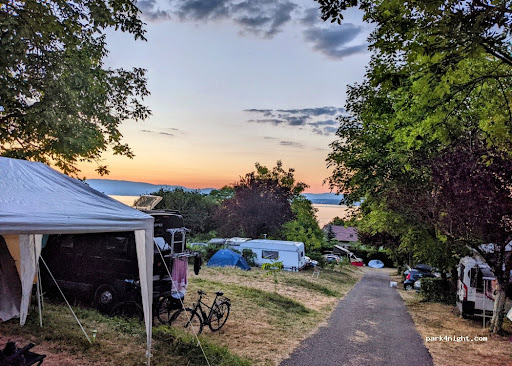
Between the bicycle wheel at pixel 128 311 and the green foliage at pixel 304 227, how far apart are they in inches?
1127

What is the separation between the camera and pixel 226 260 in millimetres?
24125

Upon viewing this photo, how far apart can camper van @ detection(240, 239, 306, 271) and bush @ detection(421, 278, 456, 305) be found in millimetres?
10380

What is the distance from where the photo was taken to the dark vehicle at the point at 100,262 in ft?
29.0

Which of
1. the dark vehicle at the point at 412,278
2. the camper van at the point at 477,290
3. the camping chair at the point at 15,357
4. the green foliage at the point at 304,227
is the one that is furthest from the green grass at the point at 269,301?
the green foliage at the point at 304,227

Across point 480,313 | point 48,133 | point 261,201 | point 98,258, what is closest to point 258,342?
point 98,258

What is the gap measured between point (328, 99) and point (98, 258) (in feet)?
38.1

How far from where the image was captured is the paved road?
734 centimetres

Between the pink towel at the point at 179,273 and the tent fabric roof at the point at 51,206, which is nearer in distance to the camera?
the tent fabric roof at the point at 51,206

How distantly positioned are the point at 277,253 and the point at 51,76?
831 inches

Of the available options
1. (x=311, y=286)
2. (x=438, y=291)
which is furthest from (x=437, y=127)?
(x=311, y=286)

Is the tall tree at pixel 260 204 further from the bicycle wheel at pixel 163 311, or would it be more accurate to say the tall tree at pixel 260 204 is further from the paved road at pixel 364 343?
the bicycle wheel at pixel 163 311

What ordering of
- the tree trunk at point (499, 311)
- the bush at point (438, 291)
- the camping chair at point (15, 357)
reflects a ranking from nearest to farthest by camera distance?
the camping chair at point (15, 357)
the tree trunk at point (499, 311)
the bush at point (438, 291)

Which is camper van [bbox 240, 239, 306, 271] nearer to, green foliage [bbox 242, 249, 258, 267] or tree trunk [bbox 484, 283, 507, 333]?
green foliage [bbox 242, 249, 258, 267]

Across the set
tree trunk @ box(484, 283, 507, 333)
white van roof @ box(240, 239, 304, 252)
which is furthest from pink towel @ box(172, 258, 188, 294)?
white van roof @ box(240, 239, 304, 252)
